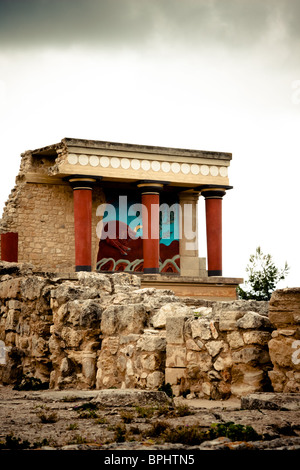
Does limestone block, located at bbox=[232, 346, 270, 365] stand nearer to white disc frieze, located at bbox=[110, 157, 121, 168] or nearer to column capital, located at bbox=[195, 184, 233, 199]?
white disc frieze, located at bbox=[110, 157, 121, 168]

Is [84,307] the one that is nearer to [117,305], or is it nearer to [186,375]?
[117,305]

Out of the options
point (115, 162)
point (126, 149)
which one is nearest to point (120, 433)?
point (115, 162)

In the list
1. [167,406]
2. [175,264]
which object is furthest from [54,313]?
[175,264]

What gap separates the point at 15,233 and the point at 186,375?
14100mm

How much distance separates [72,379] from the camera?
10.2 meters

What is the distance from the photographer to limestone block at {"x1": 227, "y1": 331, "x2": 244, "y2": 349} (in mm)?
8062

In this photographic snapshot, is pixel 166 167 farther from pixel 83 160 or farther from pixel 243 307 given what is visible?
pixel 243 307

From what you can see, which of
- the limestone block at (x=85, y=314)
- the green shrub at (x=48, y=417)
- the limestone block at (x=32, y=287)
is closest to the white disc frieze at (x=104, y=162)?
the limestone block at (x=32, y=287)

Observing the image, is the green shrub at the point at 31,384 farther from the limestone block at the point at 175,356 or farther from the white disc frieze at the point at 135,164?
the white disc frieze at the point at 135,164

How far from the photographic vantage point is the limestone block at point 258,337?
25.9 feet

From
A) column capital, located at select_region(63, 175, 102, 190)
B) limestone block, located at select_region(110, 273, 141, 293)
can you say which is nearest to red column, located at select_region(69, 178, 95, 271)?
column capital, located at select_region(63, 175, 102, 190)

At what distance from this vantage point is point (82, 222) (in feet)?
71.7

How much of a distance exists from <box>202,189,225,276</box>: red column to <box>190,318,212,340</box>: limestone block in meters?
15.5

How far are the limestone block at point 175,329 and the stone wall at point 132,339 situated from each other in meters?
0.01
